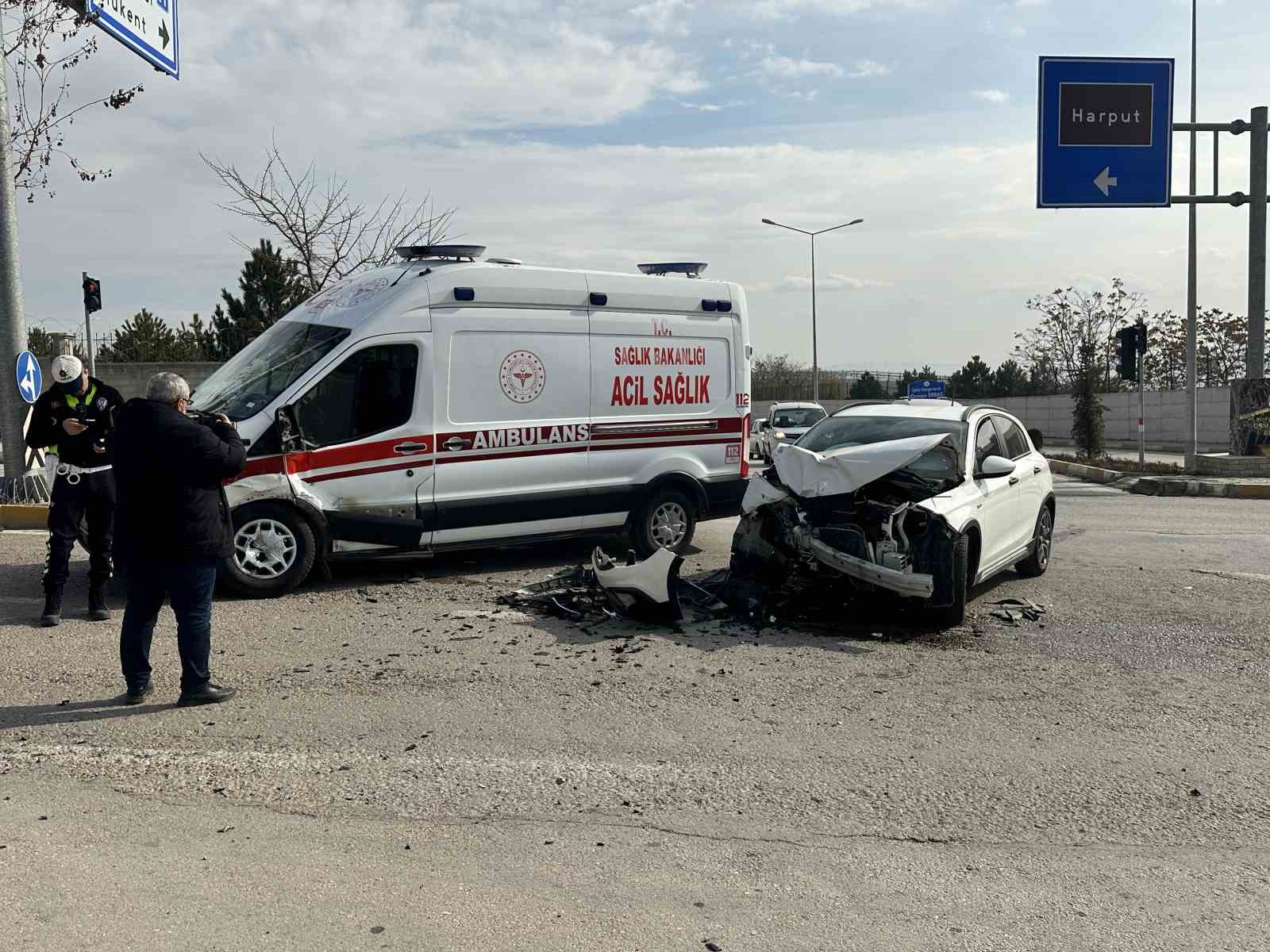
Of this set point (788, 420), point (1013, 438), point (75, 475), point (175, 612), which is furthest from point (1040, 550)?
point (788, 420)

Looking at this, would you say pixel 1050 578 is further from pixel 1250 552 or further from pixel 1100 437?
pixel 1100 437

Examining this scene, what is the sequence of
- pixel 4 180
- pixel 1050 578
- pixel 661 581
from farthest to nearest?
pixel 4 180 → pixel 1050 578 → pixel 661 581

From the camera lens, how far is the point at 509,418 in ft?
28.9

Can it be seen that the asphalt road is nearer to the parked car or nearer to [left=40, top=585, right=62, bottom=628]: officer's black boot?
[left=40, top=585, right=62, bottom=628]: officer's black boot

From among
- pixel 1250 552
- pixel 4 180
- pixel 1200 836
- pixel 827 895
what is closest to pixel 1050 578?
pixel 1250 552

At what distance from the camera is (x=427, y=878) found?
358cm

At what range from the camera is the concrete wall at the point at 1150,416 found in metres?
32.3

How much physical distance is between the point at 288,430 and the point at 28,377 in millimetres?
6821

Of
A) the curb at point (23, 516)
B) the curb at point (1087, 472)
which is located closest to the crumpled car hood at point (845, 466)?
the curb at point (23, 516)

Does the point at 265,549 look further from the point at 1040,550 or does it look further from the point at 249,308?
the point at 249,308

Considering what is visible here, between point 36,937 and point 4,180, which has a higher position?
point 4,180

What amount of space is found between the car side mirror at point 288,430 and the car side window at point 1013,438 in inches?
216

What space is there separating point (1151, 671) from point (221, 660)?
5421mm

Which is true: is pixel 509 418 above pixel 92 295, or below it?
below
